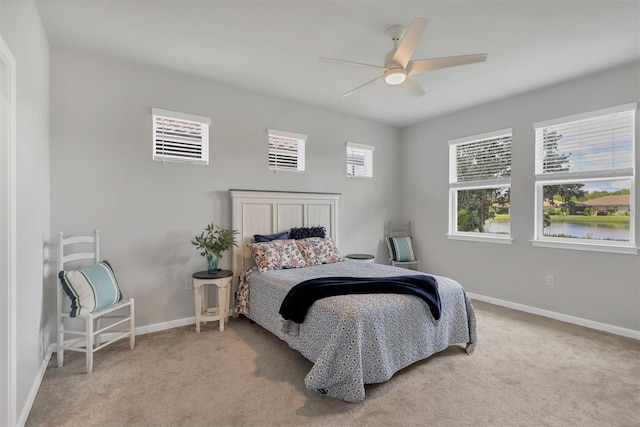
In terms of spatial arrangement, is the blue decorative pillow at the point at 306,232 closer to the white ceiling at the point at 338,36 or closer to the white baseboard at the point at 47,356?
the white baseboard at the point at 47,356

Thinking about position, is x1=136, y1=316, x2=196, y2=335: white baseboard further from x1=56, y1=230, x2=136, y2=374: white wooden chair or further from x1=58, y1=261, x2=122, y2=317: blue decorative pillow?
x1=58, y1=261, x2=122, y2=317: blue decorative pillow

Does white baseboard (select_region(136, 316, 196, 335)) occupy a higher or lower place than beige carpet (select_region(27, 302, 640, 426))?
higher

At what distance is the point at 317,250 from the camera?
390 centimetres

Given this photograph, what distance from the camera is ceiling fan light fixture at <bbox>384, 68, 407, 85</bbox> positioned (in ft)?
8.29

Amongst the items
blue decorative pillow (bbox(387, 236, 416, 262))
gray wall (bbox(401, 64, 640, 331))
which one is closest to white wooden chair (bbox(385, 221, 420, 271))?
blue decorative pillow (bbox(387, 236, 416, 262))

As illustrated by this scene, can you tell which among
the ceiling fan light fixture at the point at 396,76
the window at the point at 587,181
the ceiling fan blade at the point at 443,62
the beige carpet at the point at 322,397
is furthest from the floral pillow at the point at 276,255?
the window at the point at 587,181

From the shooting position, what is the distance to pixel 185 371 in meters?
2.56

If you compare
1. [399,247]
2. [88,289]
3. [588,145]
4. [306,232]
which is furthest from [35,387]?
[588,145]

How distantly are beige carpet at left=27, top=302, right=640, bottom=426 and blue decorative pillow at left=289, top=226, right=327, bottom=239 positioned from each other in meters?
1.37

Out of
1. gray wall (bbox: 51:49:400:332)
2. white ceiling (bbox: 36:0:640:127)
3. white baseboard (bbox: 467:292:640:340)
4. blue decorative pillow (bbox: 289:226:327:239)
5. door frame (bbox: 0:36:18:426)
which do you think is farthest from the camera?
blue decorative pillow (bbox: 289:226:327:239)

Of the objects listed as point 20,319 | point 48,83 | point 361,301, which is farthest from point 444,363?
point 48,83

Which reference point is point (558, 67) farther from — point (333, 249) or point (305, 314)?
point (305, 314)

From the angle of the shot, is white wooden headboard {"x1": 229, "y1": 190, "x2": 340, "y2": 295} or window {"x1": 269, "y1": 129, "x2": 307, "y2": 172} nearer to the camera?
white wooden headboard {"x1": 229, "y1": 190, "x2": 340, "y2": 295}

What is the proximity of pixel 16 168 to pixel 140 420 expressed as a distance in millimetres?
1751
